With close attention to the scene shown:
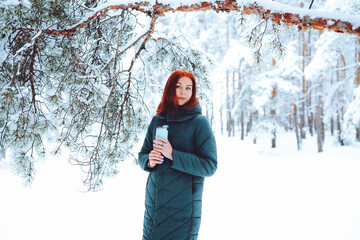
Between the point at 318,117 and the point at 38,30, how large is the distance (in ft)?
40.0

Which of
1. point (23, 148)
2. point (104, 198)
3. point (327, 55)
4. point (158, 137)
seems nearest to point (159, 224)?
point (158, 137)

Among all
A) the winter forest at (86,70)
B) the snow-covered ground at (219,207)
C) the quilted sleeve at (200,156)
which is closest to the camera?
the quilted sleeve at (200,156)

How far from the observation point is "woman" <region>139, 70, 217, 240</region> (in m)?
1.53

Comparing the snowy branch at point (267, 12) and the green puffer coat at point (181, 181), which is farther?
the snowy branch at point (267, 12)

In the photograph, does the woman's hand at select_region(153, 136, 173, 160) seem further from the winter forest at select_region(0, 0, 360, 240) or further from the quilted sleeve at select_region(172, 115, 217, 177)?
the winter forest at select_region(0, 0, 360, 240)

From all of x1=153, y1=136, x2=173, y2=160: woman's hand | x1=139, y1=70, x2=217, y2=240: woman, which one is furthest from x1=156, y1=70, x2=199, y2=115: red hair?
x1=153, y1=136, x2=173, y2=160: woman's hand

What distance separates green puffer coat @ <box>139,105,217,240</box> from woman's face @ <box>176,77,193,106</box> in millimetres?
113

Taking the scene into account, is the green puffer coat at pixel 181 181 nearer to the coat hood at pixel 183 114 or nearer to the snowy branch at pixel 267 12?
the coat hood at pixel 183 114

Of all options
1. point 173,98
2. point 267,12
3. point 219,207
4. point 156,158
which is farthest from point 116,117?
point 219,207

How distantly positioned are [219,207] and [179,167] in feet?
11.9

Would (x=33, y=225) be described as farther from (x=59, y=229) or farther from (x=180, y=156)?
(x=180, y=156)

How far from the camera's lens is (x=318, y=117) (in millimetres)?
10992

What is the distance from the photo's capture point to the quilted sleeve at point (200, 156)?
1.50m

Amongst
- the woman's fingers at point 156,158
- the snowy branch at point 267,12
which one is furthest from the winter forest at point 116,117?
the woman's fingers at point 156,158
